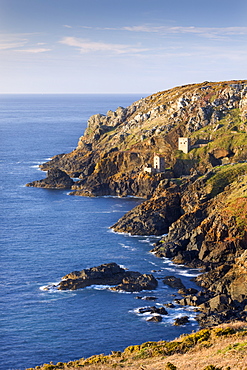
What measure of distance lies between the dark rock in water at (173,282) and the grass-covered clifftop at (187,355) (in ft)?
96.3

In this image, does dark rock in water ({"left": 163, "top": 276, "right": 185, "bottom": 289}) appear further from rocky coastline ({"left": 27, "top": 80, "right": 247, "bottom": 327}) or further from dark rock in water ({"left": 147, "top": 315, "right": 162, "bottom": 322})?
dark rock in water ({"left": 147, "top": 315, "right": 162, "bottom": 322})

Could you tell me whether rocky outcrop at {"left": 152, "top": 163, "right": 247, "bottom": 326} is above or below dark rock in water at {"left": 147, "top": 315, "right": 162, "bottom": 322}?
above

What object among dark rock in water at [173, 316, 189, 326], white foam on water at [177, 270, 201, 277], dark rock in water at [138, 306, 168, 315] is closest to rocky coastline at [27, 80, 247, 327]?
white foam on water at [177, 270, 201, 277]

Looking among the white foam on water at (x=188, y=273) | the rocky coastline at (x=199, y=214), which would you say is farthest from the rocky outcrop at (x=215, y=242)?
the white foam on water at (x=188, y=273)

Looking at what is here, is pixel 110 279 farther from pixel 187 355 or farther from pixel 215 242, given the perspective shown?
pixel 187 355

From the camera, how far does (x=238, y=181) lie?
14888cm

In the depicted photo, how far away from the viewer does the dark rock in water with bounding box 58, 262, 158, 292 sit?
107 metres

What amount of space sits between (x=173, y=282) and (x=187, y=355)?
42.3 metres

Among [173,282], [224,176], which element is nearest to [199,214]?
[224,176]

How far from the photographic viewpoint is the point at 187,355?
66.1m

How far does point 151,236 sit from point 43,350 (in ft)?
207

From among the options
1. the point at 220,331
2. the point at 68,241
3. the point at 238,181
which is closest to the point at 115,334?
the point at 220,331

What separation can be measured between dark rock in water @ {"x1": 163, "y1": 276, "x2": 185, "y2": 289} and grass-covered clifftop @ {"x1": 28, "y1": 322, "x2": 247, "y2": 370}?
2936cm

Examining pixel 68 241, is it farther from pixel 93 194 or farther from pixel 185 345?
pixel 185 345
